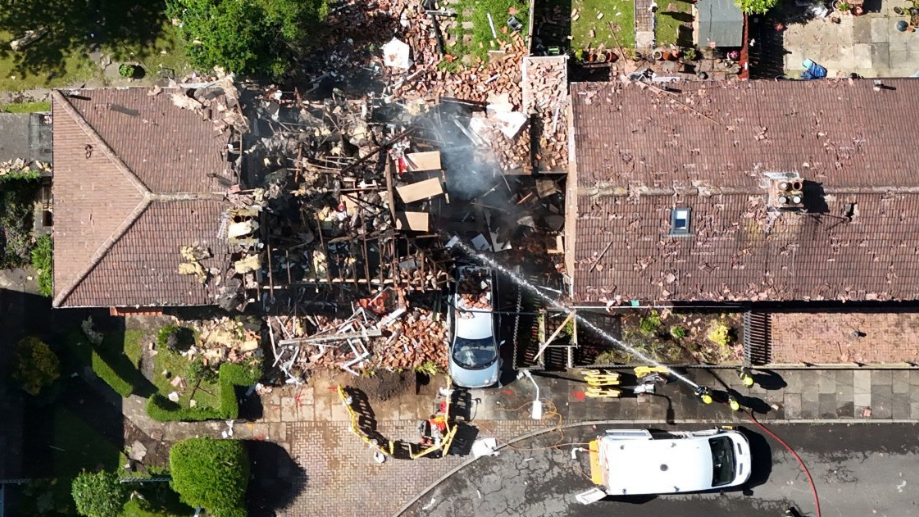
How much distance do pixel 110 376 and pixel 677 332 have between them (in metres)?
17.4

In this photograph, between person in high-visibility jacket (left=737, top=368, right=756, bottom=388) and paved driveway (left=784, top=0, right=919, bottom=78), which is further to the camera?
paved driveway (left=784, top=0, right=919, bottom=78)

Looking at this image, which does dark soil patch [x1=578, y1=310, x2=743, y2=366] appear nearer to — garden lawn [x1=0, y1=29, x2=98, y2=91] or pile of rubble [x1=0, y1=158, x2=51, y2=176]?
pile of rubble [x1=0, y1=158, x2=51, y2=176]

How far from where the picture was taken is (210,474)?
1989cm

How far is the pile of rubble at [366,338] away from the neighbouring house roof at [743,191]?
17.7 ft

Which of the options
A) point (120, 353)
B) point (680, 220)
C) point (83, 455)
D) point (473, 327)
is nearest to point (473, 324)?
point (473, 327)

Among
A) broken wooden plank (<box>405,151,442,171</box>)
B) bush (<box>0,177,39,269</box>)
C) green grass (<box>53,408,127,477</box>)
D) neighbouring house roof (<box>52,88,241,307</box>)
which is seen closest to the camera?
neighbouring house roof (<box>52,88,241,307</box>)

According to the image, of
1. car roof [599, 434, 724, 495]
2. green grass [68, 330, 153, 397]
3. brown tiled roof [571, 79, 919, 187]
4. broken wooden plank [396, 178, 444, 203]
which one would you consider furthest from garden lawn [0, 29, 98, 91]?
car roof [599, 434, 724, 495]

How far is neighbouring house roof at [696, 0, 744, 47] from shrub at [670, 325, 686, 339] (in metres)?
8.68

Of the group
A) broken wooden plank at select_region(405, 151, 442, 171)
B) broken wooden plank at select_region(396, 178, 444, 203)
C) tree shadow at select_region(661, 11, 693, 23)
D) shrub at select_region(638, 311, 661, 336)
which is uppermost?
tree shadow at select_region(661, 11, 693, 23)

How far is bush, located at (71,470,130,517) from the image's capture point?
19969 mm

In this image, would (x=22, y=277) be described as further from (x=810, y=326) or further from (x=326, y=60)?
(x=810, y=326)

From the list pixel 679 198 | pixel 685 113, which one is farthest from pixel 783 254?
pixel 685 113

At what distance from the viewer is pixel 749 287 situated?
57.5 feet

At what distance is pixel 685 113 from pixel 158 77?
15.9 meters
